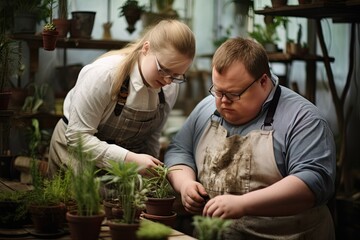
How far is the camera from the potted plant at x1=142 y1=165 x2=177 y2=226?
3.04 metres

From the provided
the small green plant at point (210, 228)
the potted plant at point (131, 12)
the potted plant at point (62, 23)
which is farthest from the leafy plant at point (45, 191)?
the potted plant at point (131, 12)

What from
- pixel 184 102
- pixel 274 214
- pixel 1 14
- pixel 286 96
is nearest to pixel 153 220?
pixel 274 214

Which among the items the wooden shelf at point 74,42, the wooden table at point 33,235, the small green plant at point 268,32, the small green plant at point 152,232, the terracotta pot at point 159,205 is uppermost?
the small green plant at point 268,32

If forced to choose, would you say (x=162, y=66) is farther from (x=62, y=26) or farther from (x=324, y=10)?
(x=324, y=10)

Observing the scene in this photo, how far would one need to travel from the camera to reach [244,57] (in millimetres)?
3301

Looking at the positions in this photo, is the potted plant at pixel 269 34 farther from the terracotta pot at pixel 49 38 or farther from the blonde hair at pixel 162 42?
the terracotta pot at pixel 49 38

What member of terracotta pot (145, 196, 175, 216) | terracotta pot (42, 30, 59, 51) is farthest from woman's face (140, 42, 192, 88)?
terracotta pot (145, 196, 175, 216)

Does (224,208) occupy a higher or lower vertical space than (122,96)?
lower

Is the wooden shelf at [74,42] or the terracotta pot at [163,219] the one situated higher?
the wooden shelf at [74,42]

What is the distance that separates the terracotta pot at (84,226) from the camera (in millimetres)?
2535

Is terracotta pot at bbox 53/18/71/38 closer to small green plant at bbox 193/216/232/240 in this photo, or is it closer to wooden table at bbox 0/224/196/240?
wooden table at bbox 0/224/196/240

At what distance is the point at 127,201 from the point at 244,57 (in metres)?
1.02

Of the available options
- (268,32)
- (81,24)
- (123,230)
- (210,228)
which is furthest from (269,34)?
(210,228)

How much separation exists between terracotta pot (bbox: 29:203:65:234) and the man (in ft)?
2.31
